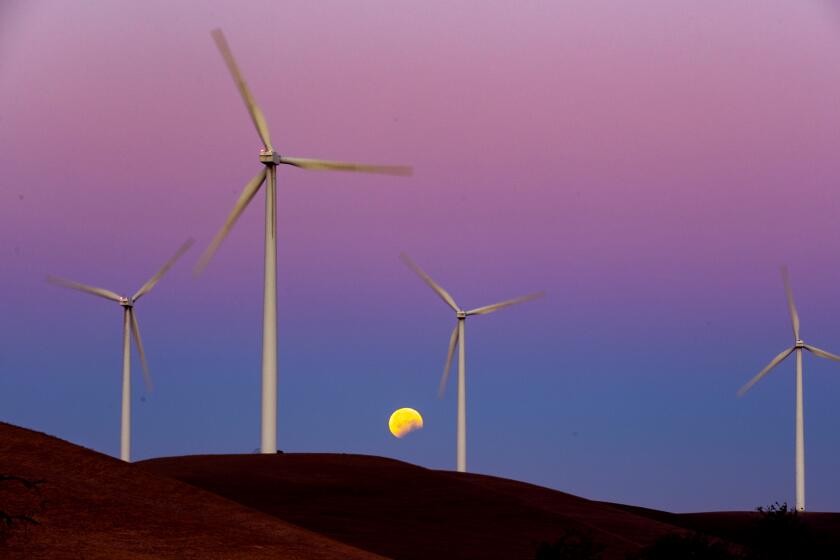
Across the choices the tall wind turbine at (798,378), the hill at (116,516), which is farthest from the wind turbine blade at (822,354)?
the hill at (116,516)

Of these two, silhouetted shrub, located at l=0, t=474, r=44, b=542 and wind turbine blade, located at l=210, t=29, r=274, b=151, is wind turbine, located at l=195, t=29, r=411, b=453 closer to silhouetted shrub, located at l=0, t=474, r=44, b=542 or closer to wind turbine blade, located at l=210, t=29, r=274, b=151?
wind turbine blade, located at l=210, t=29, r=274, b=151

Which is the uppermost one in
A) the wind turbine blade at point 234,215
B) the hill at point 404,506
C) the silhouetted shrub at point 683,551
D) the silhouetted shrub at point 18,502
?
the wind turbine blade at point 234,215

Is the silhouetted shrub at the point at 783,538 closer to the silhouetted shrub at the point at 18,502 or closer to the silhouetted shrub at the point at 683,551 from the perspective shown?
the silhouetted shrub at the point at 683,551

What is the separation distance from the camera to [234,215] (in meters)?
80.4

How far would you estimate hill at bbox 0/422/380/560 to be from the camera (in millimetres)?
46750

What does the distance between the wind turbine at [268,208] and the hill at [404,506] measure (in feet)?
16.2

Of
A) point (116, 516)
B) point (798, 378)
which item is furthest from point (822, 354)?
point (116, 516)

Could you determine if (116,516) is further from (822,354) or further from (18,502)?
(822,354)

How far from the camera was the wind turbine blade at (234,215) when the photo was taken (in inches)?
2950

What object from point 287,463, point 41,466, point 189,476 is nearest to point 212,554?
point 41,466

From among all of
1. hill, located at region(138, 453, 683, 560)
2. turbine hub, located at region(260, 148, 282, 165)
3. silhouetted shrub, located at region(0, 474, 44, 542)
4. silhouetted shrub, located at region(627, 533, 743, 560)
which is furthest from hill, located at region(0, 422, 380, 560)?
turbine hub, located at region(260, 148, 282, 165)

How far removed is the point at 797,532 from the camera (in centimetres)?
7819

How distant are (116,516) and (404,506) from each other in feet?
87.4

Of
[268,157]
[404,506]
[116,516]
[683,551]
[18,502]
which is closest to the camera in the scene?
[18,502]
